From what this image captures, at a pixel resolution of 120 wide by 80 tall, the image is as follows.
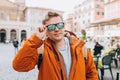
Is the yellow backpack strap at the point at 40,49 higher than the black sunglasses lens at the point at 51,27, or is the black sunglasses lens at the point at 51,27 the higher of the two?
the black sunglasses lens at the point at 51,27

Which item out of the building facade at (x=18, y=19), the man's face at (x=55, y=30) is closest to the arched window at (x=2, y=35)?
the building facade at (x=18, y=19)

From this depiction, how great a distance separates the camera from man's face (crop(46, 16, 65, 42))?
2.14 m

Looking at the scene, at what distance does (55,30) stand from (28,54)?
28 cm

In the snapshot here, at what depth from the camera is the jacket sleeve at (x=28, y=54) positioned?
207cm

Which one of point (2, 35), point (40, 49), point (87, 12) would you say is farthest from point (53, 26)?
point (87, 12)

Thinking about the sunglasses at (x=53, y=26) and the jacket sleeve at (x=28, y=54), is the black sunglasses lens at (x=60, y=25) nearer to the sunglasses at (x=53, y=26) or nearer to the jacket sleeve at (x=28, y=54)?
the sunglasses at (x=53, y=26)

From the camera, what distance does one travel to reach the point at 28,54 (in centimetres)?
207

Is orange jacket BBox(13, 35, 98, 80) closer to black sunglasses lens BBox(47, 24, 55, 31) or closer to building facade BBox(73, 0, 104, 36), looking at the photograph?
black sunglasses lens BBox(47, 24, 55, 31)

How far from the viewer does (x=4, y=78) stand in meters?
7.48

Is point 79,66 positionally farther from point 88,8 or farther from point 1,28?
point 88,8

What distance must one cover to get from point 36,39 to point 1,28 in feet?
194

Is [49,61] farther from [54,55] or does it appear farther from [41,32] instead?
[41,32]

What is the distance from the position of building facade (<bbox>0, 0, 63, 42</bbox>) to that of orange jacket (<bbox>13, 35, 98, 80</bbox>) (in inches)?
2244

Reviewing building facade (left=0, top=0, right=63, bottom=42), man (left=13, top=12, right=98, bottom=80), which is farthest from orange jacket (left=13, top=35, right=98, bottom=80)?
building facade (left=0, top=0, right=63, bottom=42)
